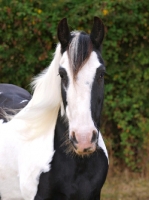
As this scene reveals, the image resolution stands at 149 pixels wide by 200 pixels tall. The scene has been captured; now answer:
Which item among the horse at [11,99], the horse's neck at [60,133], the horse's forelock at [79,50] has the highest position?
the horse's forelock at [79,50]

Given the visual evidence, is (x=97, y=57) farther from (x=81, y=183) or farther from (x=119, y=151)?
(x=119, y=151)

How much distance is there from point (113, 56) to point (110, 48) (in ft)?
0.37

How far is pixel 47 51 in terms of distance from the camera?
8.00 m

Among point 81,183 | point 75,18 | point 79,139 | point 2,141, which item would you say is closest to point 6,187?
point 2,141

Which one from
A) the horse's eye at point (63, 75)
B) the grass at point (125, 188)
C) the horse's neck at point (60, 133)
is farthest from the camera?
the grass at point (125, 188)

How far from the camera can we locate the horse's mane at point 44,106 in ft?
14.5

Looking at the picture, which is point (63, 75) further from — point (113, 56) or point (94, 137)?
point (113, 56)

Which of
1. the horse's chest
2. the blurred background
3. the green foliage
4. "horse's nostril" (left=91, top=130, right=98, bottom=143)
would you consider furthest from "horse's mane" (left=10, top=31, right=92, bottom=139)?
the green foliage

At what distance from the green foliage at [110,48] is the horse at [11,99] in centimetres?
184

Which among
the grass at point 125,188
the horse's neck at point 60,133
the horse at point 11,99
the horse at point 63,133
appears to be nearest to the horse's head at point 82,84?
the horse at point 63,133

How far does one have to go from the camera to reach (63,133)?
4488 mm

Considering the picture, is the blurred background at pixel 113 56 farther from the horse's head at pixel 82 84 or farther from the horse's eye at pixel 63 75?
the horse's eye at pixel 63 75

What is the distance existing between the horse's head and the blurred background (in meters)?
3.25

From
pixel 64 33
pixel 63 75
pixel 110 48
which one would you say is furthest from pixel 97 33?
pixel 110 48
